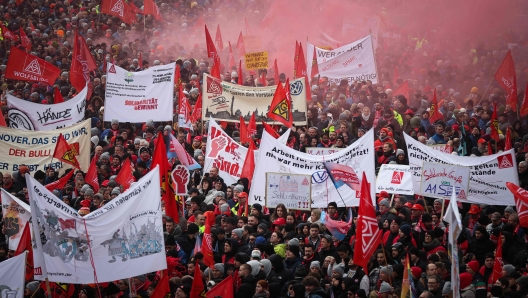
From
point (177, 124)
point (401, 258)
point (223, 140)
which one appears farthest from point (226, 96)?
point (401, 258)

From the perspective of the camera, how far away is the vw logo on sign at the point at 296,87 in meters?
16.8

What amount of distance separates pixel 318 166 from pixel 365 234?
2857 mm

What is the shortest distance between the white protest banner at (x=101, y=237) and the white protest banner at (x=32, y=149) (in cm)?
484

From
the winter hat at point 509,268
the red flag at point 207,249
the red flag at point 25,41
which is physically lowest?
the winter hat at point 509,268

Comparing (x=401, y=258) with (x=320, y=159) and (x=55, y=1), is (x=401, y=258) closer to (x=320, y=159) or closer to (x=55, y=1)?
(x=320, y=159)

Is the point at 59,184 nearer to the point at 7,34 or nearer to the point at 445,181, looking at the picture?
the point at 445,181

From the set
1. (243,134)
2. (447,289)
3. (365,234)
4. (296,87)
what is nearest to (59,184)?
(243,134)

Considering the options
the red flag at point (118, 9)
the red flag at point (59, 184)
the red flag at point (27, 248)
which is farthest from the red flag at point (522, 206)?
the red flag at point (118, 9)

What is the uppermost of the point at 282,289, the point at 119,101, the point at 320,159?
the point at 119,101

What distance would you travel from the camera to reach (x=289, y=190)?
1251cm

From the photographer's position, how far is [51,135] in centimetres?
1530

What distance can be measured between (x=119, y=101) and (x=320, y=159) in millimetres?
6129

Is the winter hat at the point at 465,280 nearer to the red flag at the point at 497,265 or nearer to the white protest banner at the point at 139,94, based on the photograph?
the red flag at the point at 497,265

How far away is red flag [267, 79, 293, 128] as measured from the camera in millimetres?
15703
